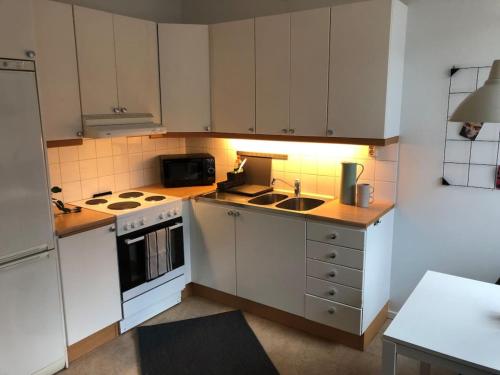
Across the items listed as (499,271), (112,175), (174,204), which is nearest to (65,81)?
(112,175)

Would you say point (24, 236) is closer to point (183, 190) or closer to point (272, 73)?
point (183, 190)

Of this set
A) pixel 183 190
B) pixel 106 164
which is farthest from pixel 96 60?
pixel 183 190

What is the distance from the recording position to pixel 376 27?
2.63 m

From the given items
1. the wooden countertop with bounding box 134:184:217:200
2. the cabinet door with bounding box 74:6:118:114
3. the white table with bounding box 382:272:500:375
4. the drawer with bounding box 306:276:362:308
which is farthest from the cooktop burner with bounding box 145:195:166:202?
the white table with bounding box 382:272:500:375

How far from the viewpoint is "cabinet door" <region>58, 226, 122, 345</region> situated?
261cm

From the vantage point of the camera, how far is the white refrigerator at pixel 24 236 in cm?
222

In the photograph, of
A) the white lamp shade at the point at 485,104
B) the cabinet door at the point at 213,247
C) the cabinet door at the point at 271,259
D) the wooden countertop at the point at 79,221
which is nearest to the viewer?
the white lamp shade at the point at 485,104

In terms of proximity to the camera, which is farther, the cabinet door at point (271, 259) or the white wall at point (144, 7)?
the white wall at point (144, 7)

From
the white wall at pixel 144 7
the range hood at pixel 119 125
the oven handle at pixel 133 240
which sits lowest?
the oven handle at pixel 133 240

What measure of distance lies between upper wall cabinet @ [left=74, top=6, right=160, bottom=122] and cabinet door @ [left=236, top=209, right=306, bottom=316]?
1185 millimetres

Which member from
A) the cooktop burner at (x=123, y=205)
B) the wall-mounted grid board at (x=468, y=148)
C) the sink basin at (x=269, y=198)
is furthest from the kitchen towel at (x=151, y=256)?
the wall-mounted grid board at (x=468, y=148)

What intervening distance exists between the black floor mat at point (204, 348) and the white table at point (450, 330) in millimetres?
1189

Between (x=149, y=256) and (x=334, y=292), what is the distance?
1.34m

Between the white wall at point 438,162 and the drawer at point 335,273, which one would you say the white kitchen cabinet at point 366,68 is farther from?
the drawer at point 335,273
